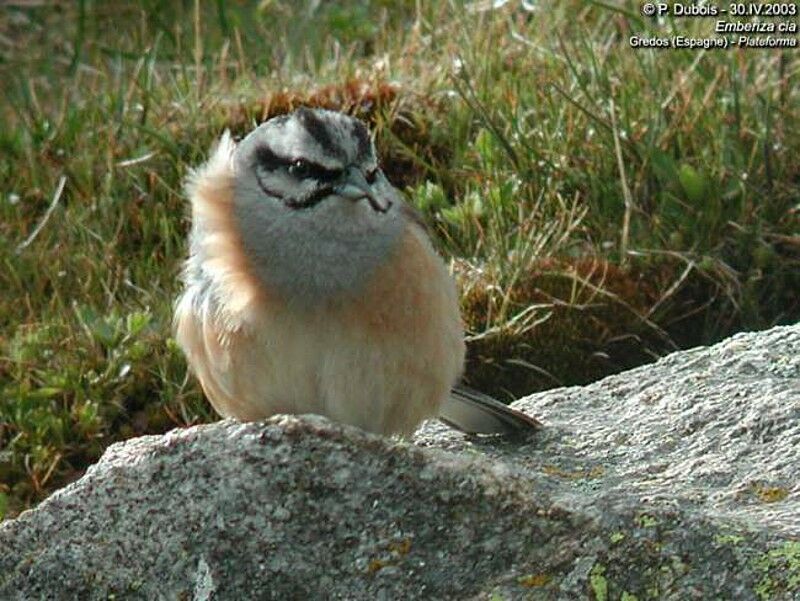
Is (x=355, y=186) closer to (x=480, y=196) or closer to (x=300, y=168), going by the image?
(x=300, y=168)

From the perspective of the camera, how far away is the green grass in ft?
21.4

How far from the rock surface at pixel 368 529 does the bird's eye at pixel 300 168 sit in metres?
1.12

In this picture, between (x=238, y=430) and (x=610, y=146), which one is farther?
(x=610, y=146)

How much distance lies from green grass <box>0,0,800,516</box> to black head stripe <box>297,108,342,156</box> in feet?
5.52

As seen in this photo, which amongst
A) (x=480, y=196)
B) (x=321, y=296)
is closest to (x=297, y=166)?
(x=321, y=296)

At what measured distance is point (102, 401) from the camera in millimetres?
6418

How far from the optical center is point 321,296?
494cm

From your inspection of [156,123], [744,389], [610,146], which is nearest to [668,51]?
[610,146]

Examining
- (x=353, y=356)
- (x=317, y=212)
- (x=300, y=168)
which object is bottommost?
A: (x=353, y=356)

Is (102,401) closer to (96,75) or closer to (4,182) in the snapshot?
(4,182)

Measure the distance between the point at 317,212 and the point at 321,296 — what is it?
29cm

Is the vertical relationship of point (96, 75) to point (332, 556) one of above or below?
below

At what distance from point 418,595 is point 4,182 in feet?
15.3

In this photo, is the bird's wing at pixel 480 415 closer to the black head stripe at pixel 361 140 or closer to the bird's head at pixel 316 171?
the bird's head at pixel 316 171
